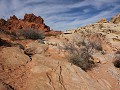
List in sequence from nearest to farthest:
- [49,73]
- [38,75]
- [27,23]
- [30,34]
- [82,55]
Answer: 1. [38,75]
2. [49,73]
3. [82,55]
4. [30,34]
5. [27,23]

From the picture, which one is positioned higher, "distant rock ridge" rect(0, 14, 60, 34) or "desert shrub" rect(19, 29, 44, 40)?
"distant rock ridge" rect(0, 14, 60, 34)

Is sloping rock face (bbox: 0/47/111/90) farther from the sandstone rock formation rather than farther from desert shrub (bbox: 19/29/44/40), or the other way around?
desert shrub (bbox: 19/29/44/40)

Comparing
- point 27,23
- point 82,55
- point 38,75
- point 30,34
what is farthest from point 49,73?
point 27,23

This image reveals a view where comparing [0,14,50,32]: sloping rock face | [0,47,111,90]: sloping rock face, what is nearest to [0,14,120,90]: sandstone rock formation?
[0,47,111,90]: sloping rock face

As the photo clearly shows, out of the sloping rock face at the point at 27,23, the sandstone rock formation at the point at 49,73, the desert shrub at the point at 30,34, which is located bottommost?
the sandstone rock formation at the point at 49,73

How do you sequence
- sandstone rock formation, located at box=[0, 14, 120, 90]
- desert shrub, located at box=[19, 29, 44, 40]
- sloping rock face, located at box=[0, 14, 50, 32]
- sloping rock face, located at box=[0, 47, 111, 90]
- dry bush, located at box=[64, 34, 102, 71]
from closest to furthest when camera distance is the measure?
sloping rock face, located at box=[0, 47, 111, 90] < sandstone rock formation, located at box=[0, 14, 120, 90] < dry bush, located at box=[64, 34, 102, 71] < desert shrub, located at box=[19, 29, 44, 40] < sloping rock face, located at box=[0, 14, 50, 32]

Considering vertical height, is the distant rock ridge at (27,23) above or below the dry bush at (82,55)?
above

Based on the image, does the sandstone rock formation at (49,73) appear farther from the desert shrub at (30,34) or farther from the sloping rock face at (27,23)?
the sloping rock face at (27,23)

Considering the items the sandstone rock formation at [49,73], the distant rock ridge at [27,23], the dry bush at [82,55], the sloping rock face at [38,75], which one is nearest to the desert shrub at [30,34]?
the dry bush at [82,55]

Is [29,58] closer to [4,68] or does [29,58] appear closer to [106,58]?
[4,68]

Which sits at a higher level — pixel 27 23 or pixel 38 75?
pixel 27 23

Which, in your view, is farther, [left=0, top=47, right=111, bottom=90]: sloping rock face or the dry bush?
Result: the dry bush

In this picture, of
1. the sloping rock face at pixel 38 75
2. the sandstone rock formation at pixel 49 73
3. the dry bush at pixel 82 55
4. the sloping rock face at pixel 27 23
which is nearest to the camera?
the sloping rock face at pixel 38 75

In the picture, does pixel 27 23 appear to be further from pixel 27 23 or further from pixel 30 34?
pixel 30 34
